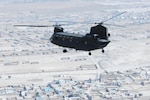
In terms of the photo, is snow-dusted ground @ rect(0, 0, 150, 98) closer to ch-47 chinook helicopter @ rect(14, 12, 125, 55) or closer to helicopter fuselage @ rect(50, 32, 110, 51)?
ch-47 chinook helicopter @ rect(14, 12, 125, 55)

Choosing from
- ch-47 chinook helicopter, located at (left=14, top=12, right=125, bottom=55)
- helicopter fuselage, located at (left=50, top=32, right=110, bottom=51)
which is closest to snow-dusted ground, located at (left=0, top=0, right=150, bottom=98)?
ch-47 chinook helicopter, located at (left=14, top=12, right=125, bottom=55)

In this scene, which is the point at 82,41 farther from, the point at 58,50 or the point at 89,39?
the point at 58,50

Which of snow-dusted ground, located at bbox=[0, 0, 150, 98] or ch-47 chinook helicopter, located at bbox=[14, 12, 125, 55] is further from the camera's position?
snow-dusted ground, located at bbox=[0, 0, 150, 98]

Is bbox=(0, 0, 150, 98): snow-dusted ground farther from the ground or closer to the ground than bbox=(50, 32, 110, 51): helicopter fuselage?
closer to the ground

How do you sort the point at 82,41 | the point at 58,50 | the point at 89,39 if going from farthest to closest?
the point at 58,50 < the point at 82,41 < the point at 89,39

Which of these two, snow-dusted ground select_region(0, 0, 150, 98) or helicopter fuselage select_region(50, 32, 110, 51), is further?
snow-dusted ground select_region(0, 0, 150, 98)

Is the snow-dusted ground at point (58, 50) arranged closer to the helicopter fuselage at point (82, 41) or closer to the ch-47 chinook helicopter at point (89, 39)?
the ch-47 chinook helicopter at point (89, 39)

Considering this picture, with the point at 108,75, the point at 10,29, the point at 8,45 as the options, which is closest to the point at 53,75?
the point at 108,75

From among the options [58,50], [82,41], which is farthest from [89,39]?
[58,50]

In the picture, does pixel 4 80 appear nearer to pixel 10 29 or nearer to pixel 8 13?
pixel 10 29
